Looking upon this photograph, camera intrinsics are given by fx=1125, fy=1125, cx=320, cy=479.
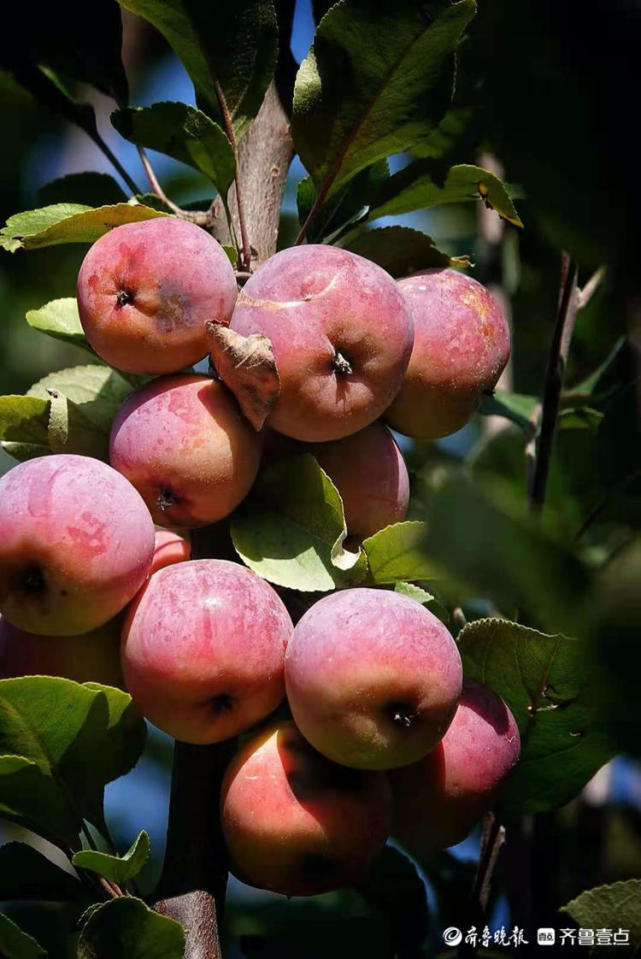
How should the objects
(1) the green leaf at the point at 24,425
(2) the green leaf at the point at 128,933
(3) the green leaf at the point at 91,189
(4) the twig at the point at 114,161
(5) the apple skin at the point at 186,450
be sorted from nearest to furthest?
(2) the green leaf at the point at 128,933 < (5) the apple skin at the point at 186,450 < (1) the green leaf at the point at 24,425 < (4) the twig at the point at 114,161 < (3) the green leaf at the point at 91,189

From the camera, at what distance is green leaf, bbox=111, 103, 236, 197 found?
3.96ft

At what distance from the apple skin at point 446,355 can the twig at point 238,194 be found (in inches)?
6.9

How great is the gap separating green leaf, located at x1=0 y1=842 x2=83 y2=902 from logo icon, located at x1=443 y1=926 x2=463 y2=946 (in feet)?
1.41

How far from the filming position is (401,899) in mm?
1306

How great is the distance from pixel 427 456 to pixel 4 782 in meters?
1.16

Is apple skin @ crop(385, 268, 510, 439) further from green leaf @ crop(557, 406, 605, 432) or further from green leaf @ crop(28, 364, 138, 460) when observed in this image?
green leaf @ crop(557, 406, 605, 432)

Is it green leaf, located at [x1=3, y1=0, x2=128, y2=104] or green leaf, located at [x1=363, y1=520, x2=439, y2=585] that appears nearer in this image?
green leaf, located at [x1=363, y1=520, x2=439, y2=585]

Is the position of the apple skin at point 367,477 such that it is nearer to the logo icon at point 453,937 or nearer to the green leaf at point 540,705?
the green leaf at point 540,705

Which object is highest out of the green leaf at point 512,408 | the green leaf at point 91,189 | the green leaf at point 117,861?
the green leaf at point 91,189

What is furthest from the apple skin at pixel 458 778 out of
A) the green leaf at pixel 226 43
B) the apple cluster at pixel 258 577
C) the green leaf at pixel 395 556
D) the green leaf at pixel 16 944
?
the green leaf at pixel 226 43

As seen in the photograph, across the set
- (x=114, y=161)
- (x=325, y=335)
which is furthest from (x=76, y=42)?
(x=325, y=335)

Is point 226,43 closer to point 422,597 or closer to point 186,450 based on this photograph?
point 186,450

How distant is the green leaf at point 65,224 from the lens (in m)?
1.15

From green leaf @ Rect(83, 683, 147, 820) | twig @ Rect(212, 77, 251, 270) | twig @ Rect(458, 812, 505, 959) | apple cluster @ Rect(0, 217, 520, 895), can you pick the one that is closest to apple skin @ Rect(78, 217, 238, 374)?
apple cluster @ Rect(0, 217, 520, 895)
